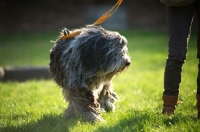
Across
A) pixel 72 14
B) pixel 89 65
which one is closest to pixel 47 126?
pixel 89 65

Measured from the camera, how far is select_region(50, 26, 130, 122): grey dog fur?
474cm

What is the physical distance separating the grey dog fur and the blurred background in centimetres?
1480

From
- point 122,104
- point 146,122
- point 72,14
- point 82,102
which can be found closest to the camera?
point 146,122

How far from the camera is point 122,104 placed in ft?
19.4

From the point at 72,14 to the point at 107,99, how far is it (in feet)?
49.5

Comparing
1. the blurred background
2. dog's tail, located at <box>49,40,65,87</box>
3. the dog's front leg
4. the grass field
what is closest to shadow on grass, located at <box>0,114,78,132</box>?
the grass field

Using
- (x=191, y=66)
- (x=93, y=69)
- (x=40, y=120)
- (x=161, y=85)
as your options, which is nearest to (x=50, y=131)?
(x=40, y=120)

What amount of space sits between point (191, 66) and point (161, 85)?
2315mm

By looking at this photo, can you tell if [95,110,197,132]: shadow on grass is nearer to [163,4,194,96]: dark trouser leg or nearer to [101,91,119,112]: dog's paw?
[163,4,194,96]: dark trouser leg

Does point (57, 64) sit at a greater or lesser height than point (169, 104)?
greater

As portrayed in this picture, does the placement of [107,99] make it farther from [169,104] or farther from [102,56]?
[169,104]

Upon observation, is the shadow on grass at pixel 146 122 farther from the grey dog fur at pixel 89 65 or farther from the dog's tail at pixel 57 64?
the dog's tail at pixel 57 64

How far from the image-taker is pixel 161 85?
7.46 m

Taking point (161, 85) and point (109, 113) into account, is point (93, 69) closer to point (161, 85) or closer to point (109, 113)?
point (109, 113)
